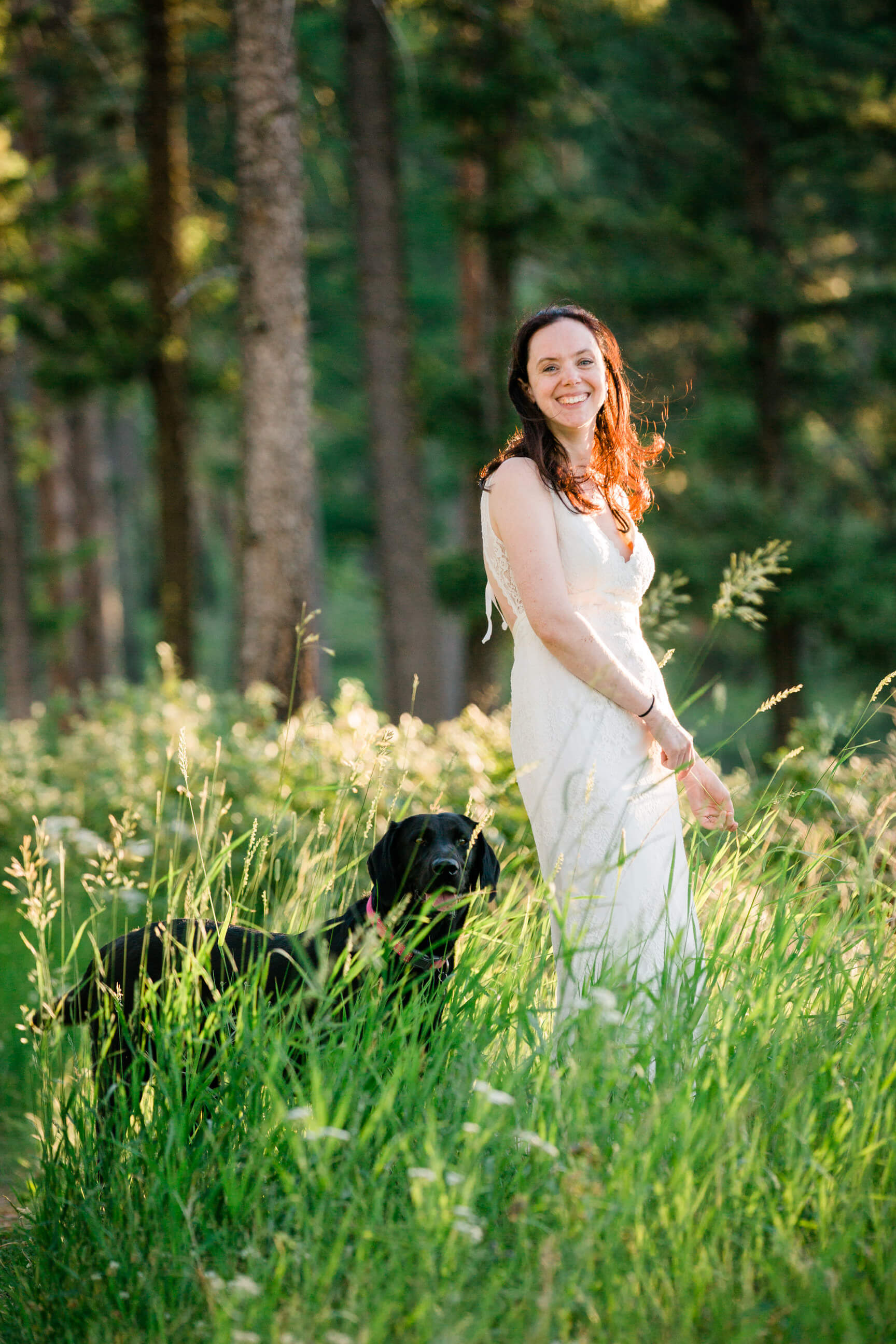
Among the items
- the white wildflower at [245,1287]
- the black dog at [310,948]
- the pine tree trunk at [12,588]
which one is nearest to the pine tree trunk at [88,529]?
the pine tree trunk at [12,588]

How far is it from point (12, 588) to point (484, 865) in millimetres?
12257

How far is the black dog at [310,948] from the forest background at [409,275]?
3791 mm

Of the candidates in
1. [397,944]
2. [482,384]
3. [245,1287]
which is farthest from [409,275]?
[245,1287]

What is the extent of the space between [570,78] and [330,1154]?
7.21m

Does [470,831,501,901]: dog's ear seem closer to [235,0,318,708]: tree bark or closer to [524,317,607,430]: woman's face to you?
[524,317,607,430]: woman's face

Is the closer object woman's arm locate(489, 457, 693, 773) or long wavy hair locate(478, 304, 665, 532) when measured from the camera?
woman's arm locate(489, 457, 693, 773)

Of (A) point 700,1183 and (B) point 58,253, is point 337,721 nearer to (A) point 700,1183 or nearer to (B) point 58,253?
(A) point 700,1183

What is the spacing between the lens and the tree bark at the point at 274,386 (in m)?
6.72

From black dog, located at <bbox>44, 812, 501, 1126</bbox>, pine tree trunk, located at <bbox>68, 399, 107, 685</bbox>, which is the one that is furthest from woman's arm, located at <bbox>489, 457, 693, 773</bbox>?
pine tree trunk, located at <bbox>68, 399, 107, 685</bbox>

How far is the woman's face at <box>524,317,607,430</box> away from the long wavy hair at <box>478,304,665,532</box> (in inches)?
1.5

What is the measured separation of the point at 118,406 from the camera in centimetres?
2103

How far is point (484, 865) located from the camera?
299cm

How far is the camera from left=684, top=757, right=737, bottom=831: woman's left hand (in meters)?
2.89

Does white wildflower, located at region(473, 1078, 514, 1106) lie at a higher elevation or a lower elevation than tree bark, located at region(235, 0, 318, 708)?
lower
